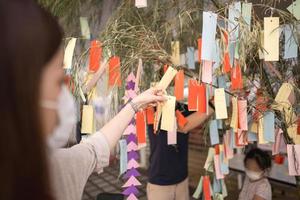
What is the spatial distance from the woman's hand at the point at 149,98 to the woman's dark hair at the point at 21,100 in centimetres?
61

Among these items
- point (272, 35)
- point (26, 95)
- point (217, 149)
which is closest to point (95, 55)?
point (272, 35)

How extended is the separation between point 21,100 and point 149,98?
688mm

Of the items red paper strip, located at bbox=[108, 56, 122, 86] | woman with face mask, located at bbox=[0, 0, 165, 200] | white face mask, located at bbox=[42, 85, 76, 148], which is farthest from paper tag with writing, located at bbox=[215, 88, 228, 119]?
woman with face mask, located at bbox=[0, 0, 165, 200]

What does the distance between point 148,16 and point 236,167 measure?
2.69 m

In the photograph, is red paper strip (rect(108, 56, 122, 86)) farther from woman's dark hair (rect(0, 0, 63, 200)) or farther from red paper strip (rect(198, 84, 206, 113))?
woman's dark hair (rect(0, 0, 63, 200))

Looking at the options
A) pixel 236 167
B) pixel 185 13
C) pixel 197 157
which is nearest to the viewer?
pixel 185 13

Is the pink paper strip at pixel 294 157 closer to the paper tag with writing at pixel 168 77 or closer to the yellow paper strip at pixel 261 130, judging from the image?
the yellow paper strip at pixel 261 130

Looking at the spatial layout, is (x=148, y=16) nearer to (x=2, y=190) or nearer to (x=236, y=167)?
(x=2, y=190)

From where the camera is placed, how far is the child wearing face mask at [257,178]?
1.81 meters

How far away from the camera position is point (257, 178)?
188 centimetres

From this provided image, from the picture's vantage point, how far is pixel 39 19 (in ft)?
1.59

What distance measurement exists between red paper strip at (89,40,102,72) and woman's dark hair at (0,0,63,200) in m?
0.78

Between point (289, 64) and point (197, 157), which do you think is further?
point (197, 157)

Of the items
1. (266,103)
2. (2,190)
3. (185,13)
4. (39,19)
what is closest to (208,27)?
(185,13)
